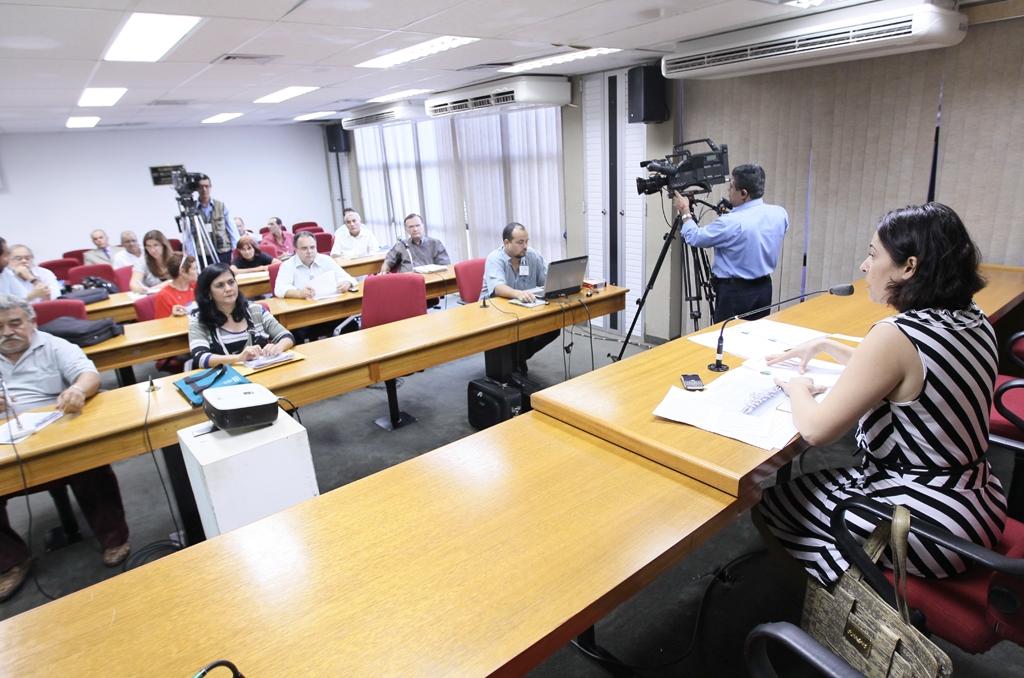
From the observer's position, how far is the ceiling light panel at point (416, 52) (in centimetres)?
352

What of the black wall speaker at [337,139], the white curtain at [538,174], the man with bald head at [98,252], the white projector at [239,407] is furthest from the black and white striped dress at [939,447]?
the black wall speaker at [337,139]

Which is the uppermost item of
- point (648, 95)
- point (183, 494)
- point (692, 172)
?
point (648, 95)

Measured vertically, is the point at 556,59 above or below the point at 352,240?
above

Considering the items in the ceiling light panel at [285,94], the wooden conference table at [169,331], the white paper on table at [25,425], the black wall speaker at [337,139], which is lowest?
the wooden conference table at [169,331]

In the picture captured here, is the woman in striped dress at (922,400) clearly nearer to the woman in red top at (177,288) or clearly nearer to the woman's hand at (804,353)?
the woman's hand at (804,353)

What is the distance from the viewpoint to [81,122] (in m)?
6.62

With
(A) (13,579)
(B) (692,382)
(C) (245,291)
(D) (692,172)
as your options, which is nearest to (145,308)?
(C) (245,291)

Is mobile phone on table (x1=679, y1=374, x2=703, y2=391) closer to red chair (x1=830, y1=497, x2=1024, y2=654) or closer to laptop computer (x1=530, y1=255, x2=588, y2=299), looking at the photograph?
red chair (x1=830, y1=497, x2=1024, y2=654)

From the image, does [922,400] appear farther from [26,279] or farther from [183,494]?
[26,279]

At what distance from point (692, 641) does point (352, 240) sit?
547 cm

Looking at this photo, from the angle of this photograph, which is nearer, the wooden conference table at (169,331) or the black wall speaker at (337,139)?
the wooden conference table at (169,331)

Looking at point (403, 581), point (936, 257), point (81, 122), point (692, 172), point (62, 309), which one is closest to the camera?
point (403, 581)

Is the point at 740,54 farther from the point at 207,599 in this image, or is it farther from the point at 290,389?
the point at 207,599

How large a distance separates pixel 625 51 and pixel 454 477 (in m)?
3.57
